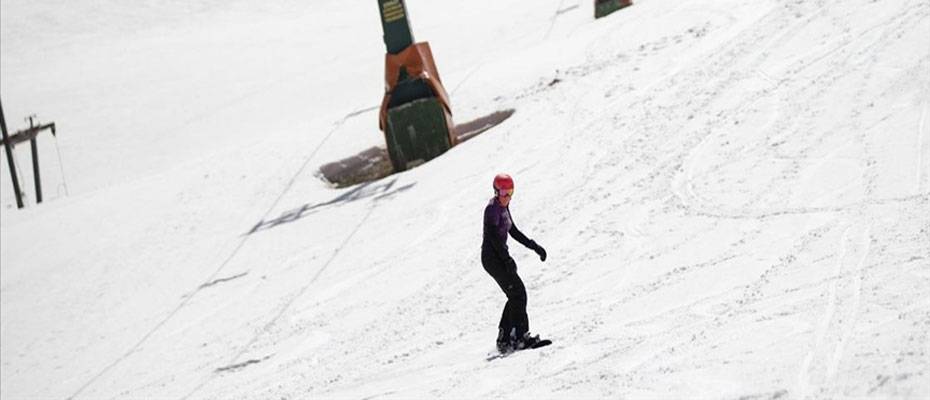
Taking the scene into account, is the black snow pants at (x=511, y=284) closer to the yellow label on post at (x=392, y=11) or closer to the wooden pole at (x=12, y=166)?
the yellow label on post at (x=392, y=11)

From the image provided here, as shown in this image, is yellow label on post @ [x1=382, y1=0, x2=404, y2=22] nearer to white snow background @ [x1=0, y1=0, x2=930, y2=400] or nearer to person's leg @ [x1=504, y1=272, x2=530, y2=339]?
white snow background @ [x1=0, y1=0, x2=930, y2=400]

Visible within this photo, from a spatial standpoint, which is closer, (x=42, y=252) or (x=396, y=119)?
(x=396, y=119)

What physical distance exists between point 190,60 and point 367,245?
25.8 m

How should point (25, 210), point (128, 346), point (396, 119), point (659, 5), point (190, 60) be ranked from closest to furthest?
point (128, 346)
point (396, 119)
point (659, 5)
point (25, 210)
point (190, 60)

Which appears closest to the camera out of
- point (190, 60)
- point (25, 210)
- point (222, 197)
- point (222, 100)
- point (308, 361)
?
point (308, 361)

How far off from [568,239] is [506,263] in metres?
3.82

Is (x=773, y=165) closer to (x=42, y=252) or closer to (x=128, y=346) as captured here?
(x=128, y=346)

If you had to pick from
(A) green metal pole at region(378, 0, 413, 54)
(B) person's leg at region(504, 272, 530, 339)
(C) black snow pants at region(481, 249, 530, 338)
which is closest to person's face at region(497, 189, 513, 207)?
(C) black snow pants at region(481, 249, 530, 338)

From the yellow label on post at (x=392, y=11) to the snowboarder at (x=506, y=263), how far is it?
10.6m

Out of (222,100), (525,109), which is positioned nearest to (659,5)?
(525,109)

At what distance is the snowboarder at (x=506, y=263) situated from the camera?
27.7 feet

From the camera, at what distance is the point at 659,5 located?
72.6 ft

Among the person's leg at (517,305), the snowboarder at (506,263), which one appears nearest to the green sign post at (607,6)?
the snowboarder at (506,263)

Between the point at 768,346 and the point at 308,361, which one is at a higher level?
the point at 768,346
